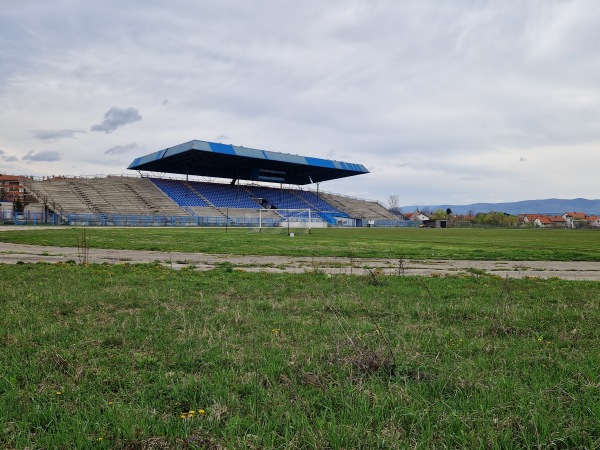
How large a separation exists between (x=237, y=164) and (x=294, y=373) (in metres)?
83.1

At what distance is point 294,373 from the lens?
13.9 feet

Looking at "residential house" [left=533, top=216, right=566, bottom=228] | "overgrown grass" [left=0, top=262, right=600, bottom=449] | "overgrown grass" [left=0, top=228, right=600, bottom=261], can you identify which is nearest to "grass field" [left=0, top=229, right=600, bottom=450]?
"overgrown grass" [left=0, top=262, right=600, bottom=449]

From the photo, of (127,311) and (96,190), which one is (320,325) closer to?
(127,311)

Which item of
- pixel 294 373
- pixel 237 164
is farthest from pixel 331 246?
pixel 237 164

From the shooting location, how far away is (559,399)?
11.7 ft

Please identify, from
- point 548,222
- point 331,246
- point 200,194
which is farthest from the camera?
point 548,222

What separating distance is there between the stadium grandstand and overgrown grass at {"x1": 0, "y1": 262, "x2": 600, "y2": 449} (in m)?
45.9

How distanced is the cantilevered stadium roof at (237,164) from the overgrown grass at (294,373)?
62.7m

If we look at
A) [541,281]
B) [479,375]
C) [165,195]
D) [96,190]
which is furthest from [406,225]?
[479,375]

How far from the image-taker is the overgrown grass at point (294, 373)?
310cm

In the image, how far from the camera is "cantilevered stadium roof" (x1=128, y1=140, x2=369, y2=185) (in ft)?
233

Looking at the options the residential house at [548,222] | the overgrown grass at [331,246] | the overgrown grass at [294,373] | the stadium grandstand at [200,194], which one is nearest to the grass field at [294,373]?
the overgrown grass at [294,373]

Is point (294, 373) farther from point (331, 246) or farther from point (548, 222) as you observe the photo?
point (548, 222)

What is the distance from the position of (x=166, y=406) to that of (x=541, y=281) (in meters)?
10.8
